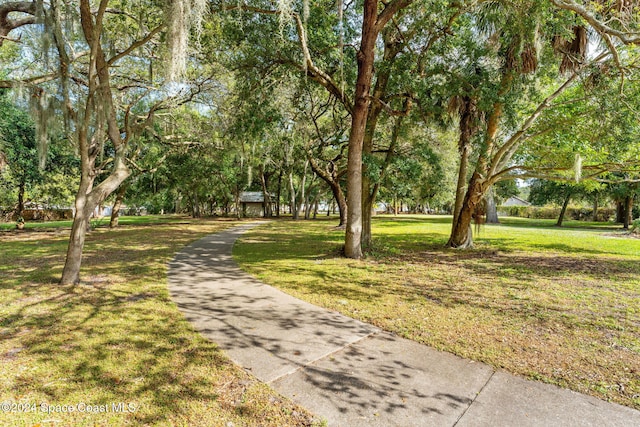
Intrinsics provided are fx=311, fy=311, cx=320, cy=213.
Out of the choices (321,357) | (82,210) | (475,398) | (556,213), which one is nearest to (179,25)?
(82,210)

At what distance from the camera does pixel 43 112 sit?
7.05 m

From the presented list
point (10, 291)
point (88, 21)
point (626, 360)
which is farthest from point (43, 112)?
point (626, 360)

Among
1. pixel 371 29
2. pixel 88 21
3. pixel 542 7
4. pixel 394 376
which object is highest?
pixel 371 29

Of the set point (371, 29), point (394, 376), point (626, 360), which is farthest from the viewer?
point (371, 29)

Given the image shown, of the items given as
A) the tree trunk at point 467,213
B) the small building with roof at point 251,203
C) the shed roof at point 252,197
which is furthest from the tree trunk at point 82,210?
the shed roof at point 252,197

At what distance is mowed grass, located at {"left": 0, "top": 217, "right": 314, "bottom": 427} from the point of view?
2328mm

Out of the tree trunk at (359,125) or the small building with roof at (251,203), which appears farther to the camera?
the small building with roof at (251,203)

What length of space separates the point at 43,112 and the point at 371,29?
8.04 metres

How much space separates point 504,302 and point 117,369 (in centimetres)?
547

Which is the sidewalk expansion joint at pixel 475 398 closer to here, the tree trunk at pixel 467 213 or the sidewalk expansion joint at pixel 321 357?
the sidewalk expansion joint at pixel 321 357

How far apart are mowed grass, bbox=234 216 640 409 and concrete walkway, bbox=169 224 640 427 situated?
28 centimetres

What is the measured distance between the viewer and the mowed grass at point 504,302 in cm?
320

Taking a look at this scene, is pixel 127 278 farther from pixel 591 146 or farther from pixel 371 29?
pixel 591 146

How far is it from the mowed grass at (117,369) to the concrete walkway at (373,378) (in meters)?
0.25
